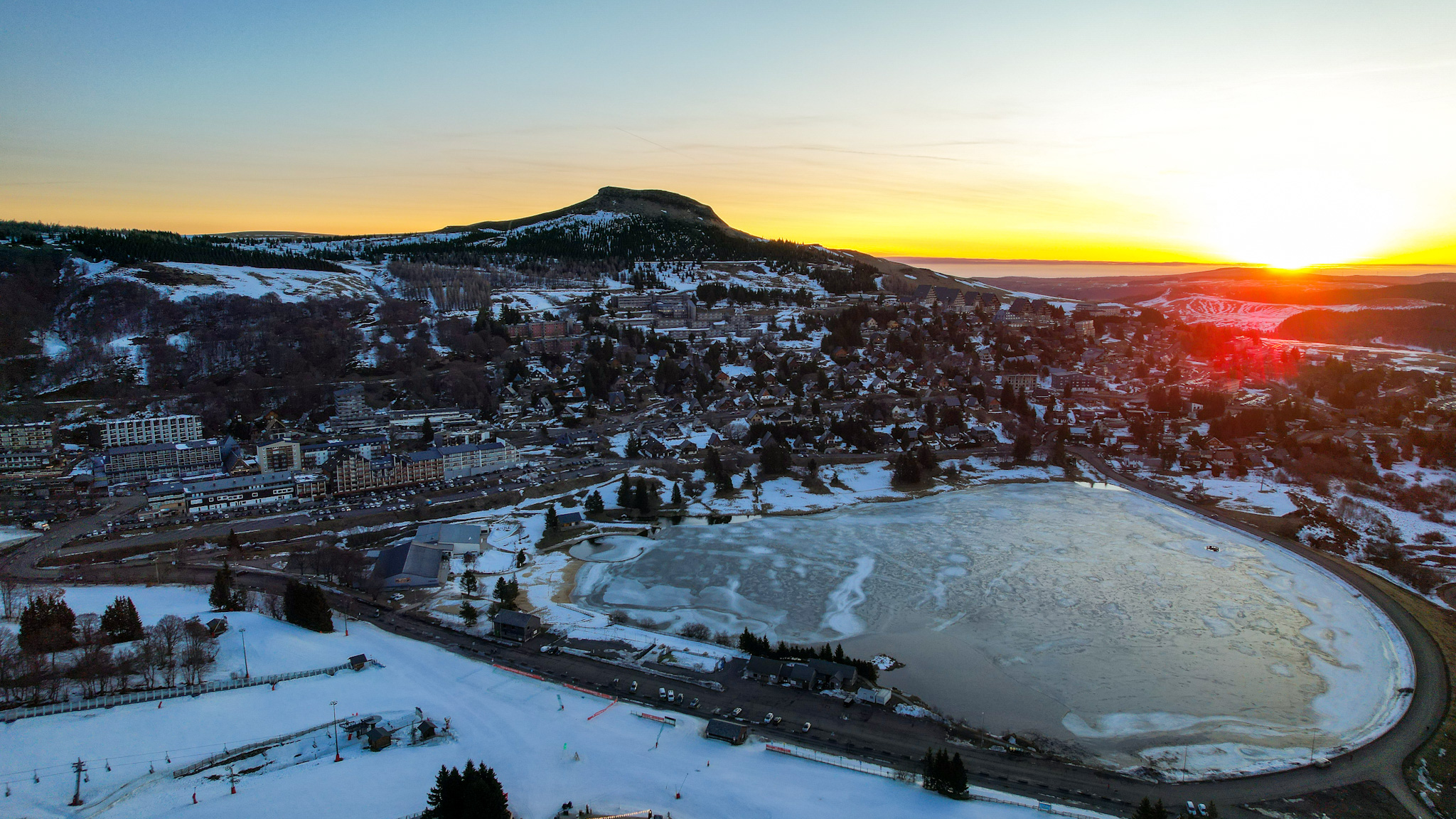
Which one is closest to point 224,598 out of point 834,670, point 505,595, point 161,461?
point 505,595

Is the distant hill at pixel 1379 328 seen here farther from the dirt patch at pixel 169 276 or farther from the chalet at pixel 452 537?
the dirt patch at pixel 169 276

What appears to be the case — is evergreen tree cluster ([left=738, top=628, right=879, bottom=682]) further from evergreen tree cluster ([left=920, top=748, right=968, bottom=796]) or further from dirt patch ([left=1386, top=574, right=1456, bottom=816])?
dirt patch ([left=1386, top=574, right=1456, bottom=816])

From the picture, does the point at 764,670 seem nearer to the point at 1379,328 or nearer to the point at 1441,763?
the point at 1441,763

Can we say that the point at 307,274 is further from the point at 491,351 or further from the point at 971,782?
the point at 971,782

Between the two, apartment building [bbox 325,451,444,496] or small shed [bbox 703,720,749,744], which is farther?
apartment building [bbox 325,451,444,496]

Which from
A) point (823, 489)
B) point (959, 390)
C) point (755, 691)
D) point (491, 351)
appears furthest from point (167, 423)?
point (959, 390)

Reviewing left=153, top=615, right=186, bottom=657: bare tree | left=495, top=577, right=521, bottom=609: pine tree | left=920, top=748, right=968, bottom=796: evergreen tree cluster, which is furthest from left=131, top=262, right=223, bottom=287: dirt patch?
left=920, top=748, right=968, bottom=796: evergreen tree cluster
